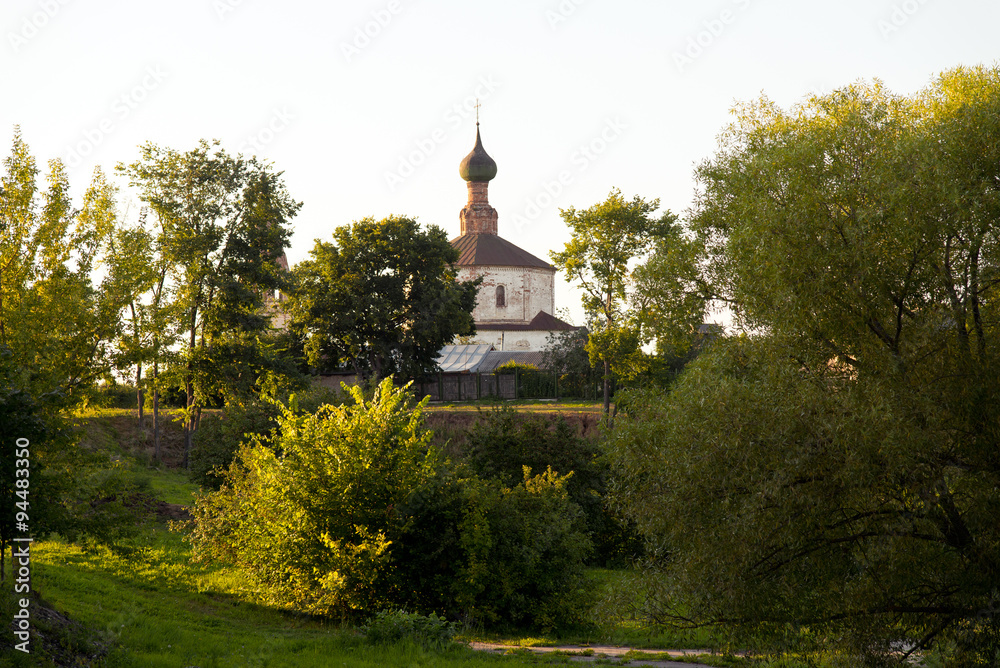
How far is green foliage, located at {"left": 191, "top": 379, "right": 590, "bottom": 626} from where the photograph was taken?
1485cm

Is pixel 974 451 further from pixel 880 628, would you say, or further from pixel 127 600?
pixel 127 600

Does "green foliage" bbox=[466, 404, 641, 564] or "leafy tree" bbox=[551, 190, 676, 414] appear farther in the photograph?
"leafy tree" bbox=[551, 190, 676, 414]

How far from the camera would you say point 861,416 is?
31.3 feet

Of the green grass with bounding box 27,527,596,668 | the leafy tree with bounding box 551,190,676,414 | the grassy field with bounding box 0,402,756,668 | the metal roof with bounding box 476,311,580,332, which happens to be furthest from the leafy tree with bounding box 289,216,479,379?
the metal roof with bounding box 476,311,580,332

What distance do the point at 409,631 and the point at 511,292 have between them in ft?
190

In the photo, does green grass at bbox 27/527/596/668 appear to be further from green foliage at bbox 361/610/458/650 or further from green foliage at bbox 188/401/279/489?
green foliage at bbox 188/401/279/489

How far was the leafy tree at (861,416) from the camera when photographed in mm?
9664

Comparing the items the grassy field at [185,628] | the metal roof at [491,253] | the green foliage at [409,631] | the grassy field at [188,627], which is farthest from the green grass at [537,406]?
the metal roof at [491,253]

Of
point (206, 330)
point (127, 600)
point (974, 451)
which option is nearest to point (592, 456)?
point (127, 600)

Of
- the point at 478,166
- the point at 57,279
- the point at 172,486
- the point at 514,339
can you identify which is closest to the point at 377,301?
the point at 172,486

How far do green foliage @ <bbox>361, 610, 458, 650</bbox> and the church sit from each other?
53.4 metres

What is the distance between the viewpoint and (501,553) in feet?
52.0

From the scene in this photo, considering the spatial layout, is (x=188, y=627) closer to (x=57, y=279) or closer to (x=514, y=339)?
(x=57, y=279)

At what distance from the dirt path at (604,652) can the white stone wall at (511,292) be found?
55174 mm
